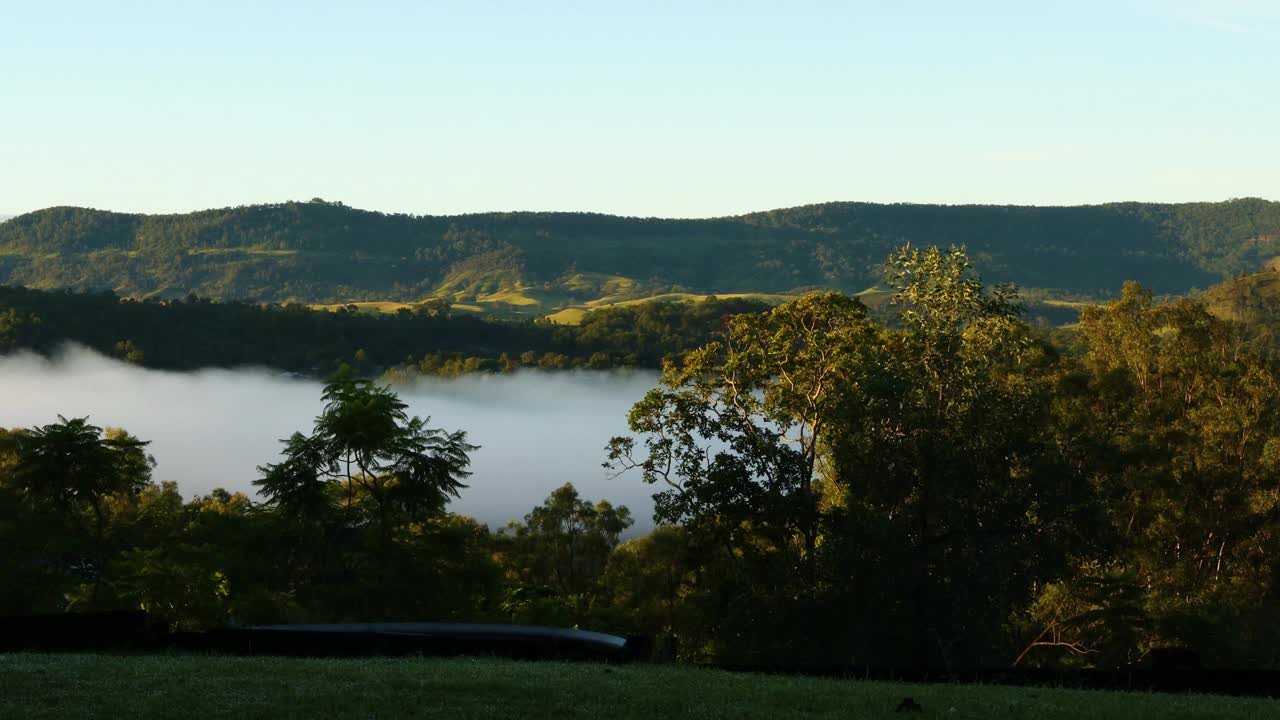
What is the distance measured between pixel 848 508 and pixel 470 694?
1956 centimetres

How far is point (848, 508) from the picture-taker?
35.0 m

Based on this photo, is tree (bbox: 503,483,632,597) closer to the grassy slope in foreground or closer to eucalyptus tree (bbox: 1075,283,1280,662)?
eucalyptus tree (bbox: 1075,283,1280,662)

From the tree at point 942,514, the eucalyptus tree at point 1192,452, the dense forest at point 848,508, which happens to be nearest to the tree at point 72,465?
the dense forest at point 848,508

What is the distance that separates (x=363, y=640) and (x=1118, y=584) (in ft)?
107

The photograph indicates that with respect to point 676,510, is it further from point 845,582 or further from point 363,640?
point 363,640

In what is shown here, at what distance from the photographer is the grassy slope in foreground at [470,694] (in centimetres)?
1593

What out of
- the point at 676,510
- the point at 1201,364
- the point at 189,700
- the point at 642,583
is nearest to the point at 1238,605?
the point at 1201,364

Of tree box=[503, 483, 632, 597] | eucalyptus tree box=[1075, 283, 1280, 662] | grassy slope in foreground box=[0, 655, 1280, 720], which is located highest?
grassy slope in foreground box=[0, 655, 1280, 720]

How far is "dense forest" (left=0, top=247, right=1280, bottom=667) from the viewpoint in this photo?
110 ft

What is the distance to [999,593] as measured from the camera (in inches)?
1296

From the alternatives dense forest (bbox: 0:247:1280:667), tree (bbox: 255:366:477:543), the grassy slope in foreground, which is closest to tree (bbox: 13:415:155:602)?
dense forest (bbox: 0:247:1280:667)

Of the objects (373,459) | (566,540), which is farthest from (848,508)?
(566,540)

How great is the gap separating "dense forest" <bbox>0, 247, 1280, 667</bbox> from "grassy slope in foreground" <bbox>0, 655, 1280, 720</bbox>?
42.8 ft

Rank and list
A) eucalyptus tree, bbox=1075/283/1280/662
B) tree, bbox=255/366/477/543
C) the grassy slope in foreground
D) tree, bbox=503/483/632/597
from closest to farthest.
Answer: the grassy slope in foreground
tree, bbox=255/366/477/543
eucalyptus tree, bbox=1075/283/1280/662
tree, bbox=503/483/632/597
